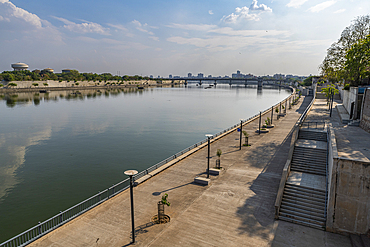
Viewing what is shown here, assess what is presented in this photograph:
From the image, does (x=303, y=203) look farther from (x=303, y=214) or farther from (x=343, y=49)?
(x=343, y=49)

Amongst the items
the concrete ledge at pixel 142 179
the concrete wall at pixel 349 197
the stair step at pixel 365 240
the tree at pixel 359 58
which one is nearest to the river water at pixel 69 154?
the concrete ledge at pixel 142 179

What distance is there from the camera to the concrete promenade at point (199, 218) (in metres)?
12.3

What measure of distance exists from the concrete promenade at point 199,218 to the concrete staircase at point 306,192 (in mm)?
753

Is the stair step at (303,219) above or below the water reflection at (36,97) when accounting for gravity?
below

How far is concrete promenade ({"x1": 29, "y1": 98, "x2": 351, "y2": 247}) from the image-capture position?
40.5 ft

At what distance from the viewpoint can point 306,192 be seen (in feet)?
53.8

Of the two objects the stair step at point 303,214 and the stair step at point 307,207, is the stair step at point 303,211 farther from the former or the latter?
the stair step at point 307,207

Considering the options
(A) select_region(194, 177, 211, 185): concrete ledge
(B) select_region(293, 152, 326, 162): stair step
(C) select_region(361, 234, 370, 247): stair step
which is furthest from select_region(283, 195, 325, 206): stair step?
(B) select_region(293, 152, 326, 162): stair step

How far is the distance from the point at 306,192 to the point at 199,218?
7927 mm

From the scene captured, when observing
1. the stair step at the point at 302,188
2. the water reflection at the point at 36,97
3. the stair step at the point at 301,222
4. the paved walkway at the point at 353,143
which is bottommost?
the stair step at the point at 301,222

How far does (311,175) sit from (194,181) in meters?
9.41

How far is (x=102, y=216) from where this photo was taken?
14.4 meters

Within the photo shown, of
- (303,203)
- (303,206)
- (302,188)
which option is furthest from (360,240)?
(302,188)

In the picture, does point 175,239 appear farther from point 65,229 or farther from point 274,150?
point 274,150
